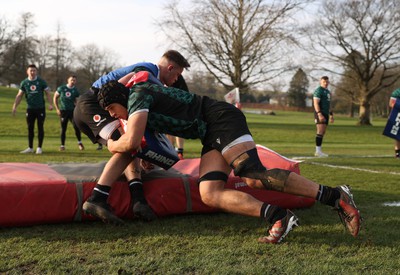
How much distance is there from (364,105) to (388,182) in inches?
1331

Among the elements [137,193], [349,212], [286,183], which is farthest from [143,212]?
[349,212]

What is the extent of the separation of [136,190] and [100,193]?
0.37m

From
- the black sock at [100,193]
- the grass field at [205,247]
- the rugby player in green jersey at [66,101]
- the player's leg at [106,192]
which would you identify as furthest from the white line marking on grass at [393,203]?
the rugby player in green jersey at [66,101]

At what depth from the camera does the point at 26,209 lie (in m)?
3.79

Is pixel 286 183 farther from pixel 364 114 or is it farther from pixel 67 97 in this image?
pixel 364 114

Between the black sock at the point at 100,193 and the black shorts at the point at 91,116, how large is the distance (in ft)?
2.88

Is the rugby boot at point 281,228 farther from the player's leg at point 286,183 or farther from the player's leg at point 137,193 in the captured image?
the player's leg at point 137,193

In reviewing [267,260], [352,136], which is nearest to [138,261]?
[267,260]

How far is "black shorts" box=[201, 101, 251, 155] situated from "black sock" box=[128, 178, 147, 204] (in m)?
0.75

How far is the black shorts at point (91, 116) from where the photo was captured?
4.57 metres

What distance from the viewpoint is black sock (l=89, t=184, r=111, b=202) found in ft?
12.6

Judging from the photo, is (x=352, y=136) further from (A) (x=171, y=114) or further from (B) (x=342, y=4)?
(A) (x=171, y=114)

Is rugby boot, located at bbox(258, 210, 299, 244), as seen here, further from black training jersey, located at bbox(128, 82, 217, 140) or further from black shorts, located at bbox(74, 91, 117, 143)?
black shorts, located at bbox(74, 91, 117, 143)

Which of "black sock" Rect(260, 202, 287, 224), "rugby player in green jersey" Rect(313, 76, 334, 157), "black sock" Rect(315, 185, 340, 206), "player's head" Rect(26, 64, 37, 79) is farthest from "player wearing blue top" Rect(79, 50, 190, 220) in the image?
"rugby player in green jersey" Rect(313, 76, 334, 157)
